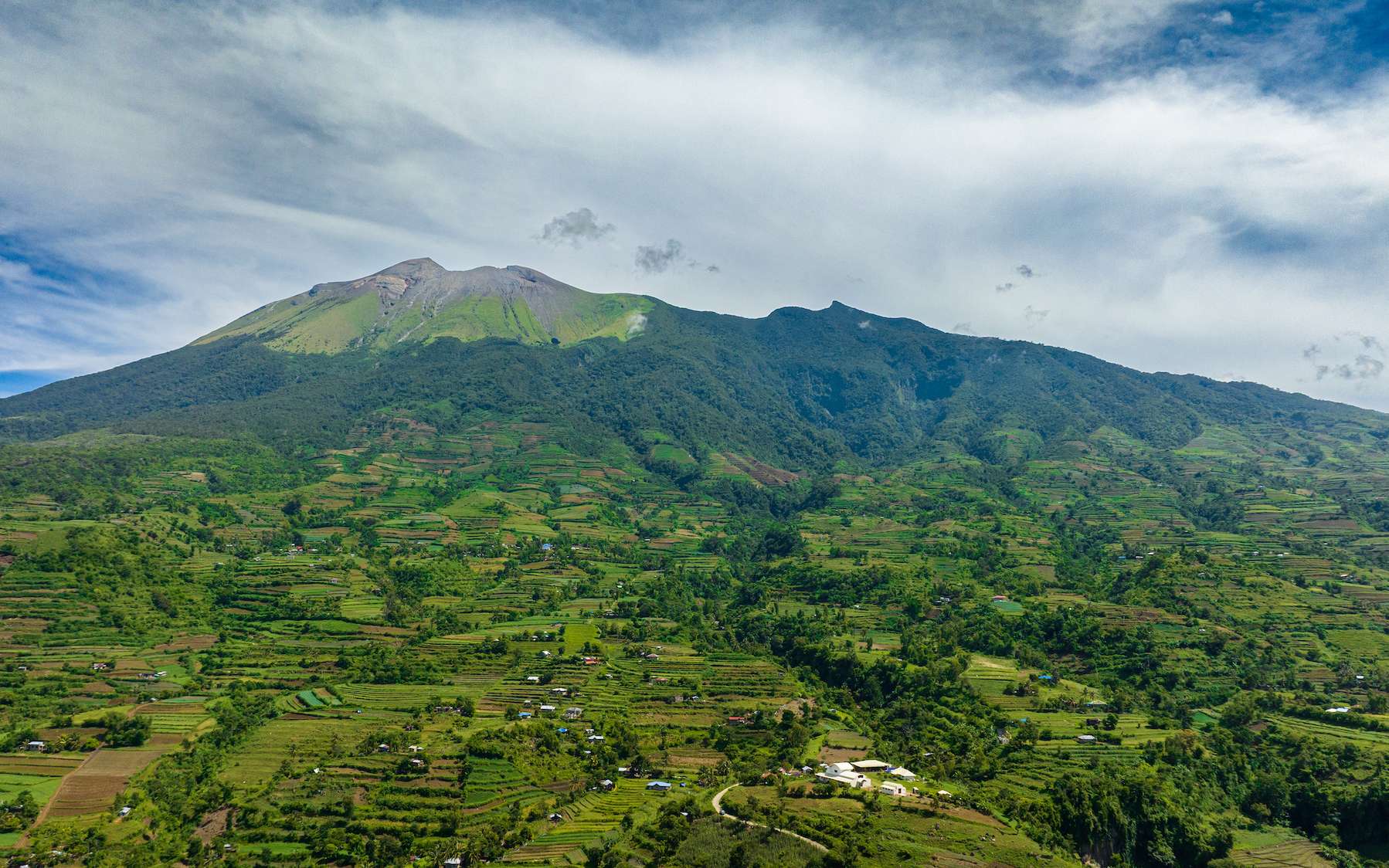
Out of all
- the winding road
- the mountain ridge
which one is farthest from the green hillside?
the mountain ridge

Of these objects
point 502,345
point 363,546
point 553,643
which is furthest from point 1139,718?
point 502,345

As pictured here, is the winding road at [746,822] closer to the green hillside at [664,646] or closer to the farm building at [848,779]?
the green hillside at [664,646]

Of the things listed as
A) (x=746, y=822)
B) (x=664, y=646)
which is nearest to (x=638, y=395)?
(x=664, y=646)

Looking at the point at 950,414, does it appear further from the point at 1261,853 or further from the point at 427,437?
the point at 1261,853

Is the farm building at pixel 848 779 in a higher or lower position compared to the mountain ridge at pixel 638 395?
lower

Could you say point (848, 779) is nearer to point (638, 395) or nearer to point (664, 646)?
point (664, 646)

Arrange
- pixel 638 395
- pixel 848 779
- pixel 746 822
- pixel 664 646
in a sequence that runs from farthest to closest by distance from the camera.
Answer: pixel 638 395
pixel 664 646
pixel 848 779
pixel 746 822

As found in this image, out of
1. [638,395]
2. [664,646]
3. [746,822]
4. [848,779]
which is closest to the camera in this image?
[746,822]

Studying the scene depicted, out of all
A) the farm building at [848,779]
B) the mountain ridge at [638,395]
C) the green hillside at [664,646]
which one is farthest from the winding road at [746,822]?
the mountain ridge at [638,395]
